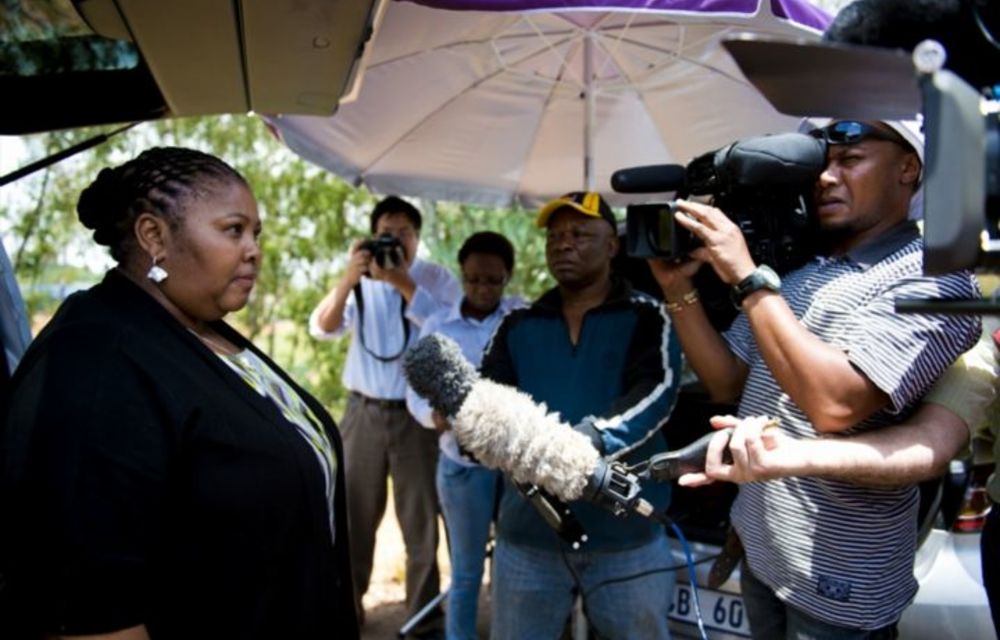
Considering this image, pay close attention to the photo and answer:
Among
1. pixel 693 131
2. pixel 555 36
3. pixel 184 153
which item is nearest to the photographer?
pixel 184 153

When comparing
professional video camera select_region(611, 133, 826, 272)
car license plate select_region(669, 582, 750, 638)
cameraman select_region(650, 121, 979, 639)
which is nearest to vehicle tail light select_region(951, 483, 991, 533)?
car license plate select_region(669, 582, 750, 638)

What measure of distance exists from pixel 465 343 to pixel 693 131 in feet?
5.58

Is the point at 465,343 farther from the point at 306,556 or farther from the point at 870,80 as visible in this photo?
the point at 870,80

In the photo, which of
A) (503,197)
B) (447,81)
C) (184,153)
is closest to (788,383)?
(184,153)

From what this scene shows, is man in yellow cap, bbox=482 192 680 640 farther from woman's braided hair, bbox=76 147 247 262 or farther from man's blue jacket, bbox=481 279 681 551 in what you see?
woman's braided hair, bbox=76 147 247 262

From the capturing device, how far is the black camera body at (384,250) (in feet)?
14.4

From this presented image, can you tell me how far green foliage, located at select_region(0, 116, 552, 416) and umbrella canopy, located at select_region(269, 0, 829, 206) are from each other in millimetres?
2536

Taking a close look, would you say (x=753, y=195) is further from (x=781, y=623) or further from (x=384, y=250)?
(x=384, y=250)

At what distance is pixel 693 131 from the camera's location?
15.3 ft

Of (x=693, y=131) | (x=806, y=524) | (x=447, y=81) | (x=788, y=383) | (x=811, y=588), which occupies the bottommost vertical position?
(x=811, y=588)

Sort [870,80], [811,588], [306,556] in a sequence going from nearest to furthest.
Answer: [870,80], [306,556], [811,588]

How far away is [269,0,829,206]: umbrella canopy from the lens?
Result: 384cm

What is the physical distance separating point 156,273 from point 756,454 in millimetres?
1279

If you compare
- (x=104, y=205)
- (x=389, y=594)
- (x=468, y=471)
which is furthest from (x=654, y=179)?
(x=389, y=594)
